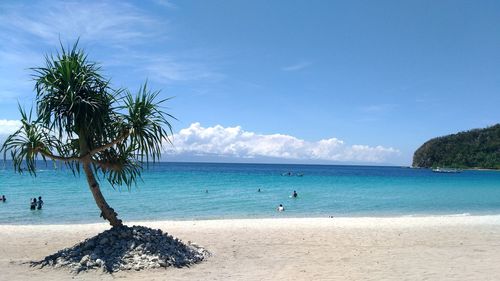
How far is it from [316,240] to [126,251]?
590cm

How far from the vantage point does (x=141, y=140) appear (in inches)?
387

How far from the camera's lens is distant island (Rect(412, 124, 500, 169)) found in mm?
136625

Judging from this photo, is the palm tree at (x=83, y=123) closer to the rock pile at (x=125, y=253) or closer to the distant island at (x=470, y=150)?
the rock pile at (x=125, y=253)

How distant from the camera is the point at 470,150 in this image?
472ft

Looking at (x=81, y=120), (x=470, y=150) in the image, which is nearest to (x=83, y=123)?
(x=81, y=120)

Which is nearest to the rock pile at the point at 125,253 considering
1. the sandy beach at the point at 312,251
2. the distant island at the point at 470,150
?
the sandy beach at the point at 312,251

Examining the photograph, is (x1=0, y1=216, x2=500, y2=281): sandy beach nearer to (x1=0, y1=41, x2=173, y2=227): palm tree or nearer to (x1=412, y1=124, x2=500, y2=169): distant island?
(x1=0, y1=41, x2=173, y2=227): palm tree

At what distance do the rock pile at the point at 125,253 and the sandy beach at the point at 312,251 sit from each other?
0.27 m

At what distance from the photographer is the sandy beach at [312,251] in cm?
892

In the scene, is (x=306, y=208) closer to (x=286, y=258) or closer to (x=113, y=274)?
(x=286, y=258)

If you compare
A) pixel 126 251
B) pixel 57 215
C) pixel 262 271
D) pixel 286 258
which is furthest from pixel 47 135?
pixel 57 215

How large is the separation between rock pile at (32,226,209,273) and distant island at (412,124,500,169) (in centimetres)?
14544

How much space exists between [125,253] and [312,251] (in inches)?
188

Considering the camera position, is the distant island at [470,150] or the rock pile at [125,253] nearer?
the rock pile at [125,253]
